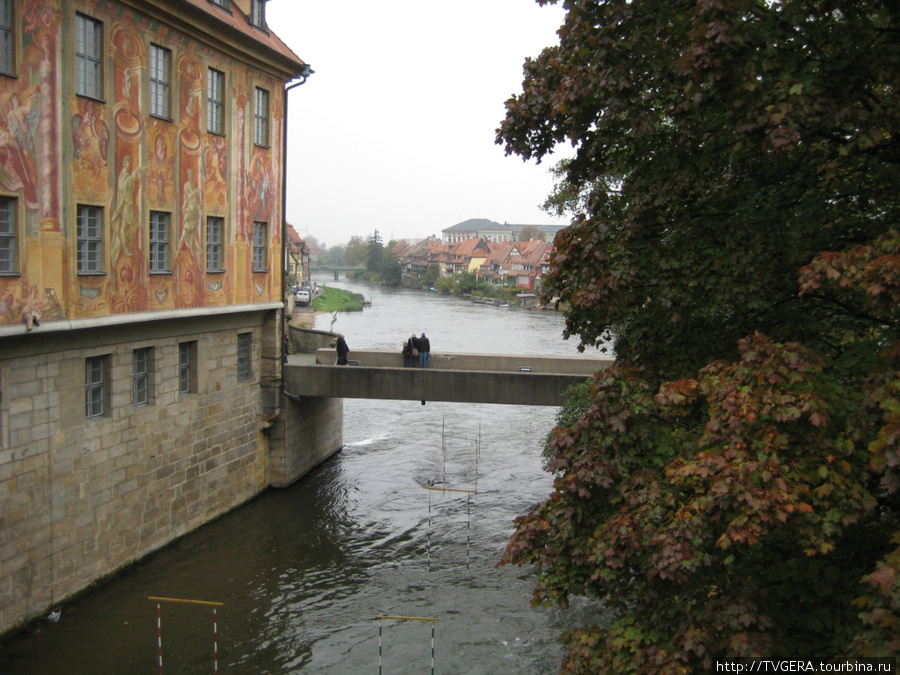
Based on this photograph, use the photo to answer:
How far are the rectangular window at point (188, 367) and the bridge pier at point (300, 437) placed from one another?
3.31m

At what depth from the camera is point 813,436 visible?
19.7 ft

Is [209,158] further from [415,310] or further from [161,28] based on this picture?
[415,310]

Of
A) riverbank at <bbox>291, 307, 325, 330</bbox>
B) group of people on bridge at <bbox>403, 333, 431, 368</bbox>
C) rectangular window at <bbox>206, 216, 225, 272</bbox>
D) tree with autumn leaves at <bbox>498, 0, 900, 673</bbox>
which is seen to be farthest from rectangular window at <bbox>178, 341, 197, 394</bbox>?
riverbank at <bbox>291, 307, 325, 330</bbox>

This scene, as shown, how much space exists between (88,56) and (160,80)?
207cm

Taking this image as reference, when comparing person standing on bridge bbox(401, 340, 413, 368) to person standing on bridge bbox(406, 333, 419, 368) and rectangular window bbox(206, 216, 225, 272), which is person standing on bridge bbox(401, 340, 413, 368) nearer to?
person standing on bridge bbox(406, 333, 419, 368)

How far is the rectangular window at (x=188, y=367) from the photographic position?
16.9 meters

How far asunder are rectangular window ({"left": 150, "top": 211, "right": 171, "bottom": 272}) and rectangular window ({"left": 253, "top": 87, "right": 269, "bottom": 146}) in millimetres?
3942

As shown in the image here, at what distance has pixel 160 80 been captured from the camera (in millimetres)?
15438

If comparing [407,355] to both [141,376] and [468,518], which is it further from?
[141,376]

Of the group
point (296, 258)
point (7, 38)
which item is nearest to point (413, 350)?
point (7, 38)

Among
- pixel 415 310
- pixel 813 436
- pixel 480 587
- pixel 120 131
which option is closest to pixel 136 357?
pixel 120 131

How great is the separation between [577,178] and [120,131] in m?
8.94

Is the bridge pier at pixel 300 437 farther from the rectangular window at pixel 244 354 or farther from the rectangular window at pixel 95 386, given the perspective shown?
the rectangular window at pixel 95 386

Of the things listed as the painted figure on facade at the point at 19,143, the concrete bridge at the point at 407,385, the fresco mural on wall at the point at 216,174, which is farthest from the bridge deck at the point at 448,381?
the painted figure on facade at the point at 19,143
